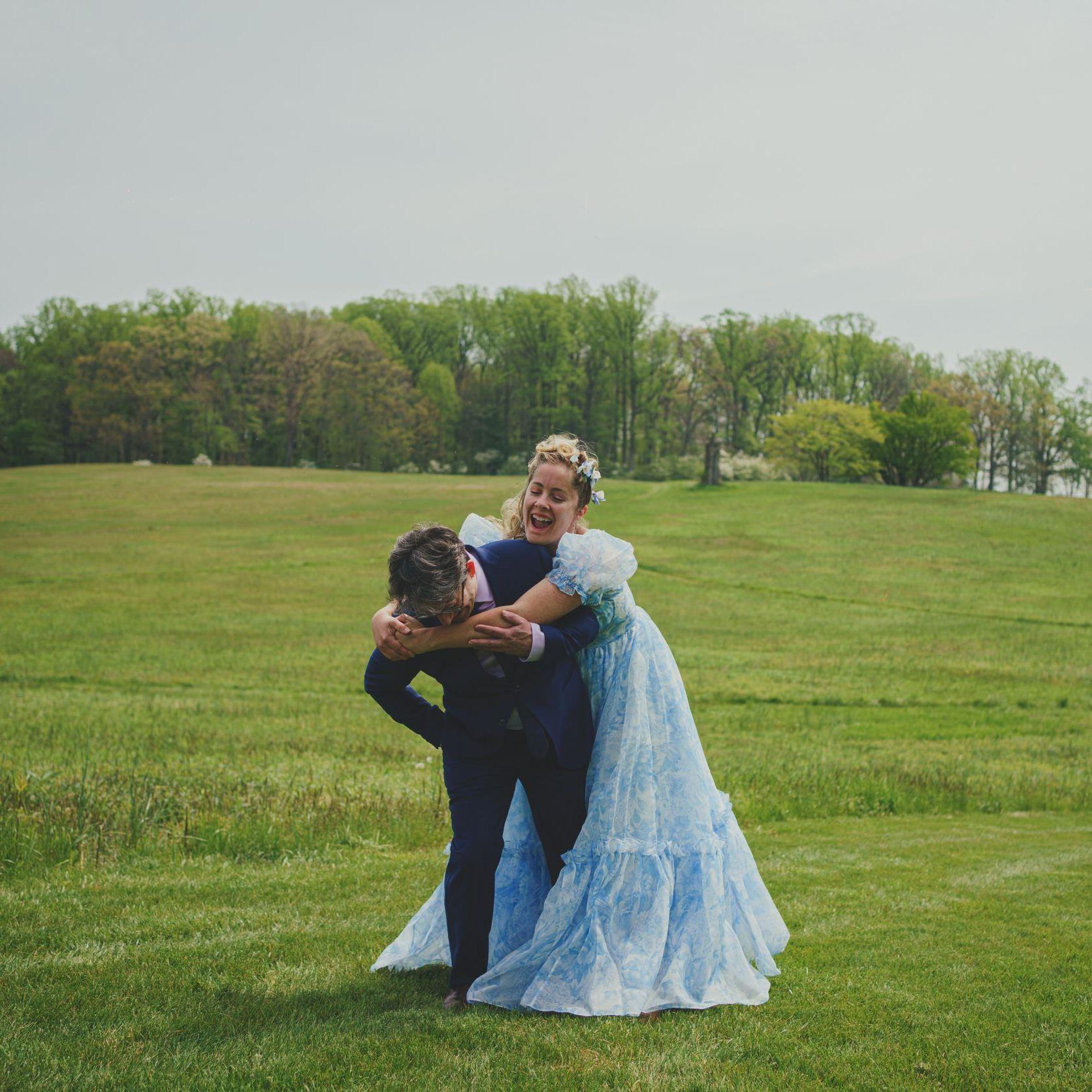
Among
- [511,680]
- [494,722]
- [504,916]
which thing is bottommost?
[504,916]

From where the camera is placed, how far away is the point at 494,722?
489 centimetres

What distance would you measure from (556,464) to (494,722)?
1.26m

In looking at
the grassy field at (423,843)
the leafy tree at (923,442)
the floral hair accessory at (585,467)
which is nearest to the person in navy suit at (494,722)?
the floral hair accessory at (585,467)

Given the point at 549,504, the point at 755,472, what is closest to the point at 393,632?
the point at 549,504

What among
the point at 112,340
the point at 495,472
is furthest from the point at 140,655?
the point at 112,340

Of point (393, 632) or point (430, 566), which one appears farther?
point (393, 632)

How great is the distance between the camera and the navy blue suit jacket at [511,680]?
16.0 ft

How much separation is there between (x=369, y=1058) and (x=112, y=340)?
9304 centimetres

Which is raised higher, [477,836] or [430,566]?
[430,566]

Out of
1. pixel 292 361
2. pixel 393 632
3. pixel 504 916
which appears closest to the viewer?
pixel 393 632

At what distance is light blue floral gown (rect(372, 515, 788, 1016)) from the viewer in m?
4.89

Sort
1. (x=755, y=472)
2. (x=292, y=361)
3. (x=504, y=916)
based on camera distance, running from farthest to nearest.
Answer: (x=292, y=361)
(x=755, y=472)
(x=504, y=916)

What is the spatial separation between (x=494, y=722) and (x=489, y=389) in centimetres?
8565

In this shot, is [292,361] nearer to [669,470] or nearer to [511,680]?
[669,470]
